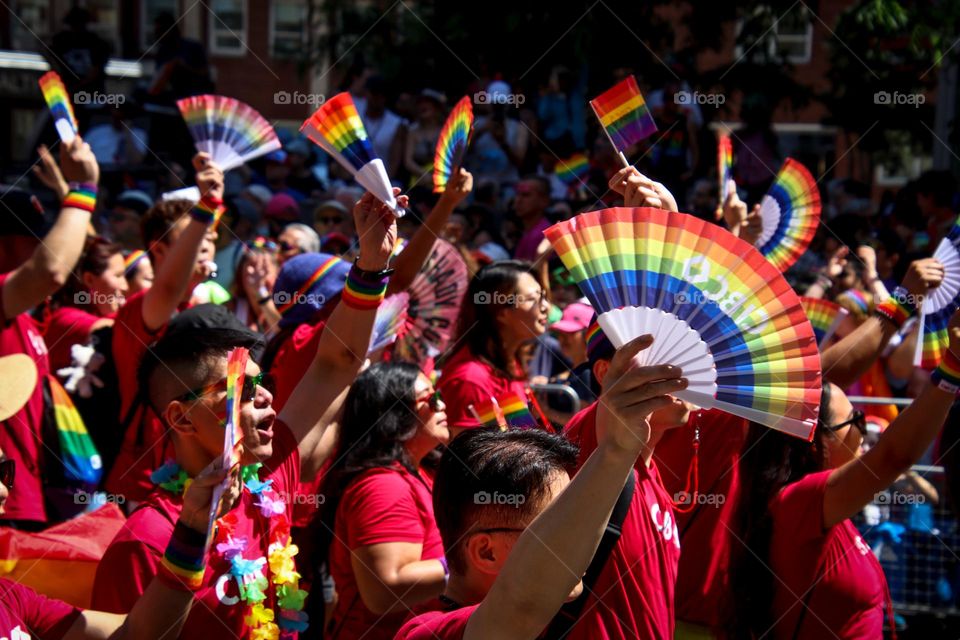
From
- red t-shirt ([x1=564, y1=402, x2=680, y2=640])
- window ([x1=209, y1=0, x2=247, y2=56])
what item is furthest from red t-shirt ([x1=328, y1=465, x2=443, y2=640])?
window ([x1=209, y1=0, x2=247, y2=56])

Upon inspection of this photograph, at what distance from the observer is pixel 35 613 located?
2281 millimetres

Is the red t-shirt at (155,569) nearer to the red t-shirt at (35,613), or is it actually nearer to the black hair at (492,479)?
the red t-shirt at (35,613)

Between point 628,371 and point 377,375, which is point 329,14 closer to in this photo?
point 377,375

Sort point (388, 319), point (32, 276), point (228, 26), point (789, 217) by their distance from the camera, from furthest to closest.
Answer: point (228, 26) → point (789, 217) → point (388, 319) → point (32, 276)

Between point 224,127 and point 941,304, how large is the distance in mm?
2694

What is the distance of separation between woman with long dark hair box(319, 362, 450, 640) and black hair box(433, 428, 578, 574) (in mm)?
883

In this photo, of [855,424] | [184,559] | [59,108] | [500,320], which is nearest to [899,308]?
[855,424]

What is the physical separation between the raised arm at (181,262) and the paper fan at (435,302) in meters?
1.26

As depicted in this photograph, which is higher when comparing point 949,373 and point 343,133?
point 343,133

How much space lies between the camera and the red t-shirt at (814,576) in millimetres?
2973

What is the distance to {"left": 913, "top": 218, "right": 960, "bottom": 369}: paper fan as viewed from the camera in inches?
142

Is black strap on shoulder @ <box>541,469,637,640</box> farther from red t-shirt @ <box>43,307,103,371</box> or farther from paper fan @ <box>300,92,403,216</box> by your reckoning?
red t-shirt @ <box>43,307,103,371</box>

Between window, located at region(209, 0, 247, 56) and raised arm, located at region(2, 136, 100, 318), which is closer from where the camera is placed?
raised arm, located at region(2, 136, 100, 318)

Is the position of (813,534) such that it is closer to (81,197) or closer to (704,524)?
(704,524)
